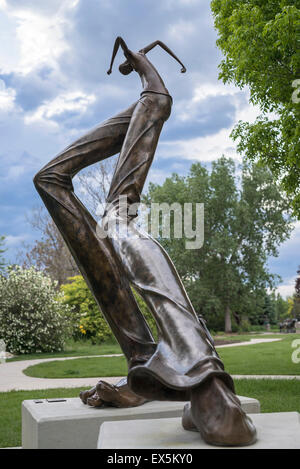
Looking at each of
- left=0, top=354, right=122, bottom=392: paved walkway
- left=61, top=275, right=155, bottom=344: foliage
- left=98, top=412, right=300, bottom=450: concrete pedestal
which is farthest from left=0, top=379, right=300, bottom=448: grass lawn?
left=61, top=275, right=155, bottom=344: foliage

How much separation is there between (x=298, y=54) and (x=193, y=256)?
2383 cm

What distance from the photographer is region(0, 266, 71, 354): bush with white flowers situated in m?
15.4

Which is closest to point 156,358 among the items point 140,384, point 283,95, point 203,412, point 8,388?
point 140,384

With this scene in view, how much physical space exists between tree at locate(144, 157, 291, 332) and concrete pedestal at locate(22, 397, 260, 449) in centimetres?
2770

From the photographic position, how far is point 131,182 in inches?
119

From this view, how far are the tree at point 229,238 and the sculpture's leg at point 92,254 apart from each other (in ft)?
90.9

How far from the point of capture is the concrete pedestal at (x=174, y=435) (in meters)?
1.96

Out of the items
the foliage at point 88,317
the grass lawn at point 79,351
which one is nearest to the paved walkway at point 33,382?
the grass lawn at point 79,351

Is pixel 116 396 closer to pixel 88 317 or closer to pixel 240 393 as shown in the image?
pixel 240 393

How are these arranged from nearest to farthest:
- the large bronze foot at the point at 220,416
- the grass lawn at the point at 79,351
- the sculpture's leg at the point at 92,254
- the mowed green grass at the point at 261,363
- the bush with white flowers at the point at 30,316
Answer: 1. the large bronze foot at the point at 220,416
2. the sculpture's leg at the point at 92,254
3. the mowed green grass at the point at 261,363
4. the grass lawn at the point at 79,351
5. the bush with white flowers at the point at 30,316

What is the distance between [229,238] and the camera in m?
30.9

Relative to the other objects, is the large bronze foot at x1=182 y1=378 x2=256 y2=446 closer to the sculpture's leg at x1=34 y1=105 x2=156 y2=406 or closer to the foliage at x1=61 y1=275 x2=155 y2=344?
the sculpture's leg at x1=34 y1=105 x2=156 y2=406

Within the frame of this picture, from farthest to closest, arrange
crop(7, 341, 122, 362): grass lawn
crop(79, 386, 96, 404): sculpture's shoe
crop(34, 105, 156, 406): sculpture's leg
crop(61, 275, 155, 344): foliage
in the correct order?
crop(61, 275, 155, 344): foliage, crop(7, 341, 122, 362): grass lawn, crop(79, 386, 96, 404): sculpture's shoe, crop(34, 105, 156, 406): sculpture's leg

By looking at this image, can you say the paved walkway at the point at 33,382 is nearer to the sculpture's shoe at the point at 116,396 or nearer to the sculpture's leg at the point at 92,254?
the sculpture's shoe at the point at 116,396
